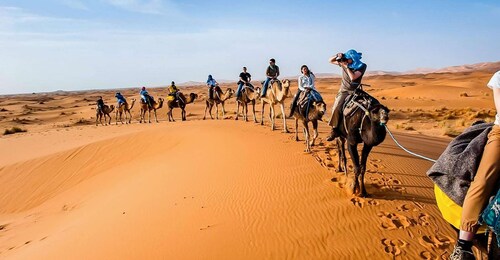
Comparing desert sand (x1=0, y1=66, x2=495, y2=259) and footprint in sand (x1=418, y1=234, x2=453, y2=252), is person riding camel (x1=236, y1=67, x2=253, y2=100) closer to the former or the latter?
desert sand (x1=0, y1=66, x2=495, y2=259)

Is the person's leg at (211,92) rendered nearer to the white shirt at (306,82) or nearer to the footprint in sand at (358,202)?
the white shirt at (306,82)

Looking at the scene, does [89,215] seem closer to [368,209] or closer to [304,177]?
[304,177]

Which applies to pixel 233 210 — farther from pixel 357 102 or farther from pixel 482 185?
pixel 482 185

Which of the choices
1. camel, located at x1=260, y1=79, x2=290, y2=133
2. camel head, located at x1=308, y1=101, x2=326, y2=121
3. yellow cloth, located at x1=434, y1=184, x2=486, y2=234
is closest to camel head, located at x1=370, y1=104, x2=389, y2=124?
yellow cloth, located at x1=434, y1=184, x2=486, y2=234

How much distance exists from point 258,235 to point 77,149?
14352 millimetres

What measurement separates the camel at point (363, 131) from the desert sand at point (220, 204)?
600 millimetres

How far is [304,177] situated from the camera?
28.6 ft

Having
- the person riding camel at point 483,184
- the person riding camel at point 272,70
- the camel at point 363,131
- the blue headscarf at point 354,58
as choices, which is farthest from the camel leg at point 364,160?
the person riding camel at point 272,70

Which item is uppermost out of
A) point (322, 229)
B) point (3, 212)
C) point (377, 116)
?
point (377, 116)

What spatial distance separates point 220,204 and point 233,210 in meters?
0.46

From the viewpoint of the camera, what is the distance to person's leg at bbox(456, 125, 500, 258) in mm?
3408

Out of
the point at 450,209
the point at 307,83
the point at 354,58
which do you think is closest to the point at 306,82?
the point at 307,83

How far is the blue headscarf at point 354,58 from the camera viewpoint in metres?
6.98

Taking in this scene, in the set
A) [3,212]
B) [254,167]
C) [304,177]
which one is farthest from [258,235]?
[3,212]
